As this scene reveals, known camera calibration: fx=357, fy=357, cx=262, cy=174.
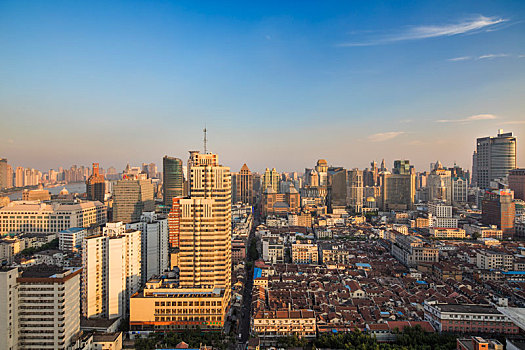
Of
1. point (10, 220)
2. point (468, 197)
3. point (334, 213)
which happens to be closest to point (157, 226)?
point (10, 220)

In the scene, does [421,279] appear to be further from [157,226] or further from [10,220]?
[10,220]

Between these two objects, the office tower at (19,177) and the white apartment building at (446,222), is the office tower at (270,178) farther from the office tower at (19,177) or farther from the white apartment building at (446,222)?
the office tower at (19,177)

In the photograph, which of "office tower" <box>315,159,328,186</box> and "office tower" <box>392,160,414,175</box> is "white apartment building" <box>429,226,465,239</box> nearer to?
"office tower" <box>392,160,414,175</box>

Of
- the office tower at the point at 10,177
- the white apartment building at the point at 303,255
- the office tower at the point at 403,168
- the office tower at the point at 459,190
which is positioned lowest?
the white apartment building at the point at 303,255

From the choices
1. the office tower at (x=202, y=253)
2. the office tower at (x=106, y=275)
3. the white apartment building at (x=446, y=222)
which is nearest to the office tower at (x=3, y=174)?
the office tower at (x=106, y=275)

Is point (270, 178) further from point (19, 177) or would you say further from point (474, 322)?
point (474, 322)

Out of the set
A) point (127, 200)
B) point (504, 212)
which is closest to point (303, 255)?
point (127, 200)
